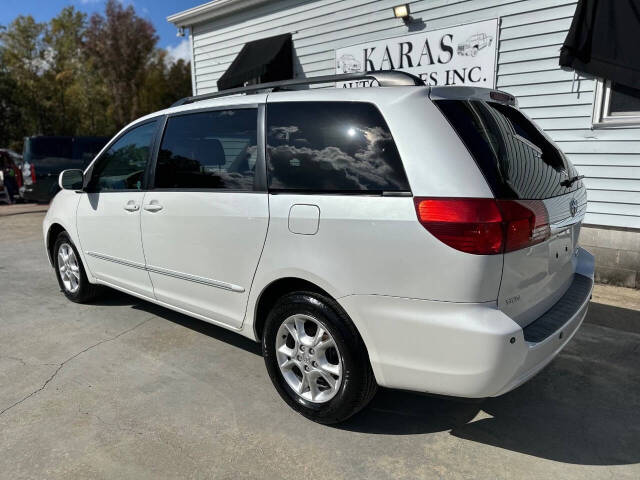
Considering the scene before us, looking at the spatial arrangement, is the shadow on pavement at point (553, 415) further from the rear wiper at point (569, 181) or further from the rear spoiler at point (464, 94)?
the rear spoiler at point (464, 94)

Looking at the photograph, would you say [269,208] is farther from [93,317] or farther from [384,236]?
[93,317]

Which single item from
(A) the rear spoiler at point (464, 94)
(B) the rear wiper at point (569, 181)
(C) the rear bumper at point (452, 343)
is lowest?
(C) the rear bumper at point (452, 343)

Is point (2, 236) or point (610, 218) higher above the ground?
point (610, 218)

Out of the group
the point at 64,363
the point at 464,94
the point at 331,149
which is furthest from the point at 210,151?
the point at 64,363

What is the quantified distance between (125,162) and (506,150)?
296 centimetres

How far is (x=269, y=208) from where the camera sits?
8.91 ft

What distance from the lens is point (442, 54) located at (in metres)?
6.69

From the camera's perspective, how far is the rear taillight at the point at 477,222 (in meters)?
2.06

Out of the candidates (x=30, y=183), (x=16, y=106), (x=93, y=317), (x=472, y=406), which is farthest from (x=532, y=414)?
(x=16, y=106)

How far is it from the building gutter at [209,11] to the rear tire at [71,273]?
6.13 meters

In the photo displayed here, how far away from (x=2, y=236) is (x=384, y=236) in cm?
901

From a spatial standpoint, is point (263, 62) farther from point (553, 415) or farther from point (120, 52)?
point (120, 52)

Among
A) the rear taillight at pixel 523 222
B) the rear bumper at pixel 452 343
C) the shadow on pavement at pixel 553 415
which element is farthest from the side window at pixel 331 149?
the shadow on pavement at pixel 553 415

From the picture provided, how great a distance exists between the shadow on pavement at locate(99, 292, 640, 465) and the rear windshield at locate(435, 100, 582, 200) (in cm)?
105
